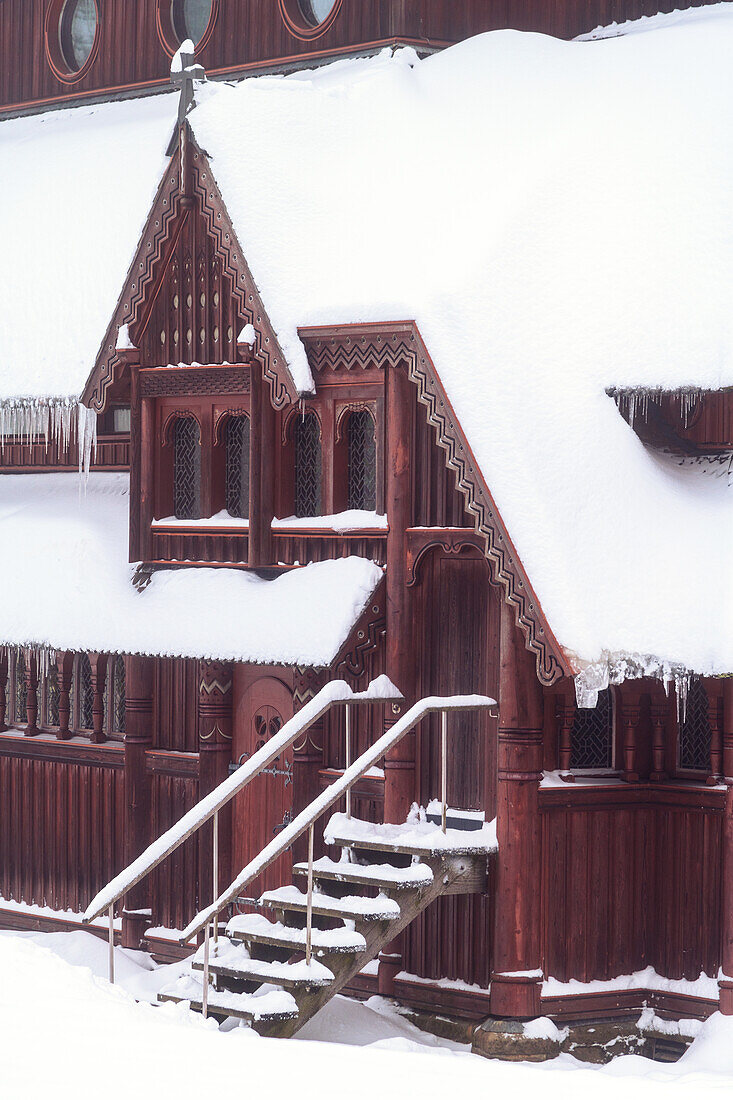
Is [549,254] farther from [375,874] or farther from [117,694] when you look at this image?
[117,694]

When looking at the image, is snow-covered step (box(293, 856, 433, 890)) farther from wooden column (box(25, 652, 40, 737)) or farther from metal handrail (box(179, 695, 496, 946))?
wooden column (box(25, 652, 40, 737))

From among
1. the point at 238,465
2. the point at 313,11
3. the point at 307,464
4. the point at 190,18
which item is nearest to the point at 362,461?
the point at 307,464

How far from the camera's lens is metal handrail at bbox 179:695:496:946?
12727 mm

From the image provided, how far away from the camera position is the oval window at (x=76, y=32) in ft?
67.3

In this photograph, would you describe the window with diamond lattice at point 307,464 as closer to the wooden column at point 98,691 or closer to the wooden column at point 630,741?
the wooden column at point 630,741

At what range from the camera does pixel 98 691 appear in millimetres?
17547

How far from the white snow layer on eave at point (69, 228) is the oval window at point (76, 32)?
2.14ft

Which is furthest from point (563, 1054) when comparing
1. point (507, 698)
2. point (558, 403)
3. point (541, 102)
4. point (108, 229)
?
point (108, 229)

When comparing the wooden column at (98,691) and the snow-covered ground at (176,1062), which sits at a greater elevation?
the wooden column at (98,691)

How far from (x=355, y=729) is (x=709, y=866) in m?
3.03

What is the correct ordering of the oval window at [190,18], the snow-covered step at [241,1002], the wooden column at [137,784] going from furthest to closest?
the oval window at [190,18] < the wooden column at [137,784] < the snow-covered step at [241,1002]

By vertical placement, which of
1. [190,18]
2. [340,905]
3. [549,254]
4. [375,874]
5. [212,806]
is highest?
[190,18]

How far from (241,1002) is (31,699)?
6.35m

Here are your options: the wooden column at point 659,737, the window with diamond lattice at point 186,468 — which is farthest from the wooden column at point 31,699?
the wooden column at point 659,737
